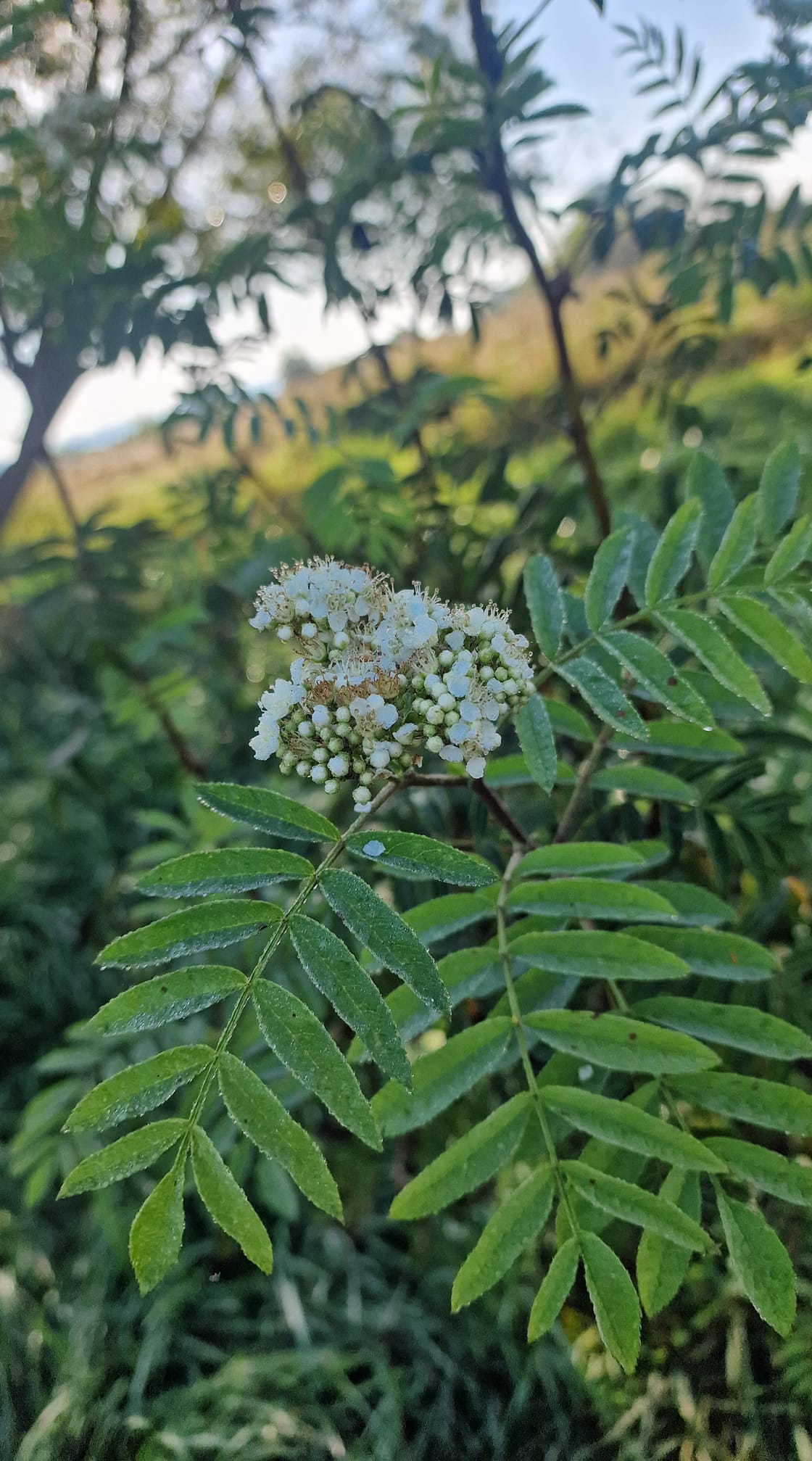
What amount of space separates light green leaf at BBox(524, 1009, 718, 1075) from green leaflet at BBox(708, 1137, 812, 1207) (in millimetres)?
64

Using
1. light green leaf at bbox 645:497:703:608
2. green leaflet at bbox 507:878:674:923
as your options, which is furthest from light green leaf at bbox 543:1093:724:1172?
light green leaf at bbox 645:497:703:608

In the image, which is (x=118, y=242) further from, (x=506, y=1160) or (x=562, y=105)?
(x=506, y=1160)

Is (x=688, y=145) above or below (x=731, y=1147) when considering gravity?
above

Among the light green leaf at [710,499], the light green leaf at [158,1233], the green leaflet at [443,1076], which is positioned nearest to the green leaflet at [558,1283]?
the green leaflet at [443,1076]

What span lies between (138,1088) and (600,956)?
0.94 ft

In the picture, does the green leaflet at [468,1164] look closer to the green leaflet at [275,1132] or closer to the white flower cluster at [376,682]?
the green leaflet at [275,1132]

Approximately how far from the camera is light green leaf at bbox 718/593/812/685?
576 millimetres

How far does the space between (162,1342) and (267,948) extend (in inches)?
36.8

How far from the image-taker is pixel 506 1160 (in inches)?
23.1

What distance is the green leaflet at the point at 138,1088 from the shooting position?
441mm

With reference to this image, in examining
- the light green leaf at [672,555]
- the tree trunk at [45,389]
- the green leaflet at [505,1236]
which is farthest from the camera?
the tree trunk at [45,389]

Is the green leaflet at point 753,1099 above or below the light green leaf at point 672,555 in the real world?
below

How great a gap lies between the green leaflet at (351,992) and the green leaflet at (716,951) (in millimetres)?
244

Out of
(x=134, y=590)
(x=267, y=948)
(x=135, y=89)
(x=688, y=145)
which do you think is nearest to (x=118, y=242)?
(x=135, y=89)
